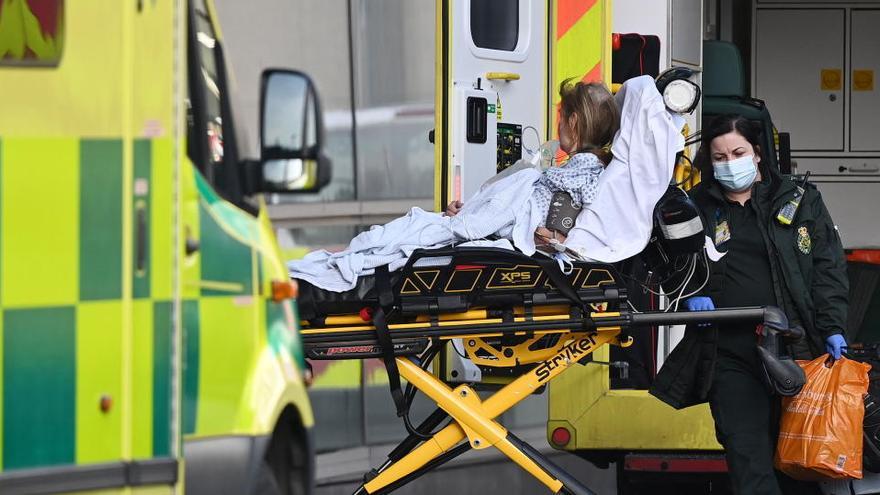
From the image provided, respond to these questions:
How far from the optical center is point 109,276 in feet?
10.8

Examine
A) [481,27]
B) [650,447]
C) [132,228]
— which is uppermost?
[481,27]

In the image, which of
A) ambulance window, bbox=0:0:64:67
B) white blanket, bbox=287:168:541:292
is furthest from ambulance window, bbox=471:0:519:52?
ambulance window, bbox=0:0:64:67

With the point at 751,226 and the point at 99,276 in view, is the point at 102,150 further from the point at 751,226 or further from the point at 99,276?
the point at 751,226

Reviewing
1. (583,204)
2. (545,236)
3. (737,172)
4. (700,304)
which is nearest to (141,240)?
(545,236)

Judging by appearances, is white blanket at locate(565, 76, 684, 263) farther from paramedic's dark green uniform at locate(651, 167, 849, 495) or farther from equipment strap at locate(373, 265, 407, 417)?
equipment strap at locate(373, 265, 407, 417)

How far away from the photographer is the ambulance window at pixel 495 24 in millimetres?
6727

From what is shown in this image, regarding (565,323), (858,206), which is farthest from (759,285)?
(858,206)

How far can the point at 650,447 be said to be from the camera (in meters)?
6.25

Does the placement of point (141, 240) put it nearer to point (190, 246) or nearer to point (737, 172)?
point (190, 246)

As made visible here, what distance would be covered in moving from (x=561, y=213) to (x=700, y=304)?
0.53 metres

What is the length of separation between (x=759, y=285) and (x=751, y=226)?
0.19 meters

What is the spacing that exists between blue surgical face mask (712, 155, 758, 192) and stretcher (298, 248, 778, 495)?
1.55 feet

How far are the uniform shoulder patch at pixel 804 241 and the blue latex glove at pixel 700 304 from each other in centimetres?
34

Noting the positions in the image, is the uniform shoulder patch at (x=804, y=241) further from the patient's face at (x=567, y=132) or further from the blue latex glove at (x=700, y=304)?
the patient's face at (x=567, y=132)
